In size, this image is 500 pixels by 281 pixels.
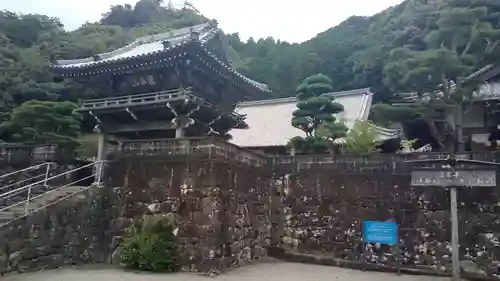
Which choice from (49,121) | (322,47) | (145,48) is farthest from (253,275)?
(322,47)

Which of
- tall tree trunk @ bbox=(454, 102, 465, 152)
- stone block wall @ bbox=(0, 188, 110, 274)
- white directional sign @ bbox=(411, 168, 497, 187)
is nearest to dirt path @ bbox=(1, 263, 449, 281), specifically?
stone block wall @ bbox=(0, 188, 110, 274)

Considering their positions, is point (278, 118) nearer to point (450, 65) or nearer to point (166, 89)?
point (166, 89)

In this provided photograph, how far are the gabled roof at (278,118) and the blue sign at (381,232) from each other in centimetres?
954

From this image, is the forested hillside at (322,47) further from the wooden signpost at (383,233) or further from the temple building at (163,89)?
the wooden signpost at (383,233)

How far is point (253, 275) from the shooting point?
36.3 feet

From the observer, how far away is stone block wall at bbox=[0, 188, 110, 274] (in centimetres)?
1056

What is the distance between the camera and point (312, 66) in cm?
4488

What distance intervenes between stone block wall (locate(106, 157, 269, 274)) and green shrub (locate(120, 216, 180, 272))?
0.94 ft

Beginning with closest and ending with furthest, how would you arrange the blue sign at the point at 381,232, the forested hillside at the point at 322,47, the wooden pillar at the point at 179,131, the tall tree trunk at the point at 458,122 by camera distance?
1. the blue sign at the point at 381,232
2. the wooden pillar at the point at 179,131
3. the tall tree trunk at the point at 458,122
4. the forested hillside at the point at 322,47

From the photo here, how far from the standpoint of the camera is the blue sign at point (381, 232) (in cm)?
1185

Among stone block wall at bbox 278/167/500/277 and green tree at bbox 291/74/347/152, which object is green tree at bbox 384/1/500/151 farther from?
stone block wall at bbox 278/167/500/277

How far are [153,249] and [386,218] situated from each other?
7.10 meters

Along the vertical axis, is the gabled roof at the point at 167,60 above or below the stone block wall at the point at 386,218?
above

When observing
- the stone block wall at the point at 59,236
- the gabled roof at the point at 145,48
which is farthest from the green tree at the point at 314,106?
the stone block wall at the point at 59,236
